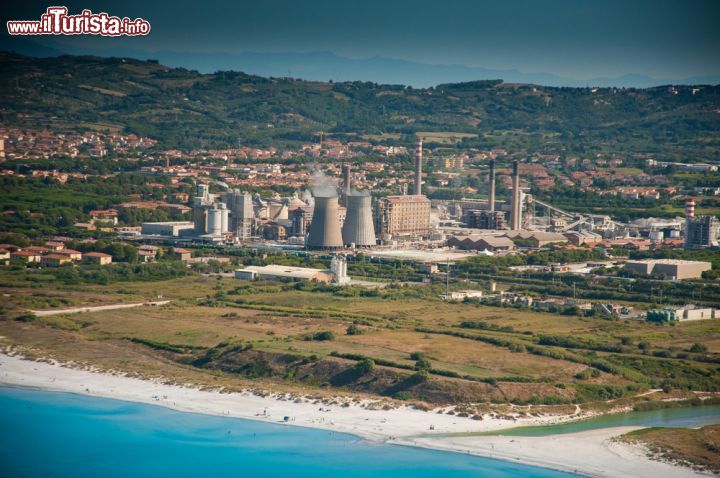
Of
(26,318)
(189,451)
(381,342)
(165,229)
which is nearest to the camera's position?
(189,451)

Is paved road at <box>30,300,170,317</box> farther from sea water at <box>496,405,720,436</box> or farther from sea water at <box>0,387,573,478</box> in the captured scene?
sea water at <box>496,405,720,436</box>

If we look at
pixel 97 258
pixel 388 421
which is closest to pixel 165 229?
pixel 97 258

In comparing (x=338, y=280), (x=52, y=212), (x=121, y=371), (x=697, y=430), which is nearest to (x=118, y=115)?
(x=52, y=212)

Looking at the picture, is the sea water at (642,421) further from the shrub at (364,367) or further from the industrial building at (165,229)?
the industrial building at (165,229)

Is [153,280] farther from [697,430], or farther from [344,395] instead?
[697,430]

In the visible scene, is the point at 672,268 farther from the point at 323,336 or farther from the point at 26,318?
the point at 26,318

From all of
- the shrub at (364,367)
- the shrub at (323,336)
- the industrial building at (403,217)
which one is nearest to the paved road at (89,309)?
the shrub at (323,336)
